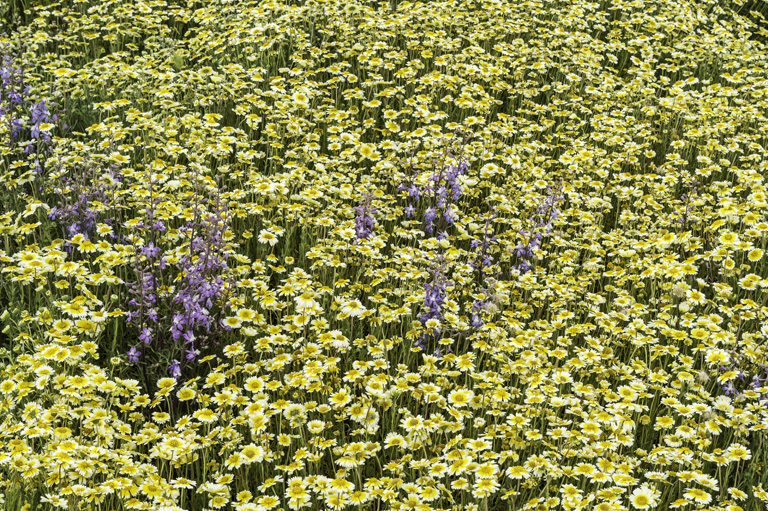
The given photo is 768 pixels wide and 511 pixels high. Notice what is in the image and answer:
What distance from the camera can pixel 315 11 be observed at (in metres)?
6.95

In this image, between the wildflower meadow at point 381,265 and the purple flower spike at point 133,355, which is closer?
the wildflower meadow at point 381,265

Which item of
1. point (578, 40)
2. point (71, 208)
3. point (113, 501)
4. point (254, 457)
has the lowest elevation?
point (113, 501)

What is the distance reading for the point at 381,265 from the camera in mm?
4723

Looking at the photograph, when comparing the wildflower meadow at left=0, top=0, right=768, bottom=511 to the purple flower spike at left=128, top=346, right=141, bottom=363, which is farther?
the purple flower spike at left=128, top=346, right=141, bottom=363

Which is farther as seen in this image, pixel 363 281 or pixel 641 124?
pixel 641 124

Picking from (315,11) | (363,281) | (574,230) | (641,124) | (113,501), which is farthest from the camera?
(315,11)

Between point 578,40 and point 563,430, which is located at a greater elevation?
point 578,40

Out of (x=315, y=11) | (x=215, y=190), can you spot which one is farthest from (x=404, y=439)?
(x=315, y=11)

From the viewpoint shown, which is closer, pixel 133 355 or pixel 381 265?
pixel 133 355

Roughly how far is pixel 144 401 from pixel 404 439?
1216mm

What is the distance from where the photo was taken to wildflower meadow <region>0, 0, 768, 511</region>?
3227 millimetres

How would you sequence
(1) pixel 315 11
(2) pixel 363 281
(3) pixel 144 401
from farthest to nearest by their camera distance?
(1) pixel 315 11, (2) pixel 363 281, (3) pixel 144 401

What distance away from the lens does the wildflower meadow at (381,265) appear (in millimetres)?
3227

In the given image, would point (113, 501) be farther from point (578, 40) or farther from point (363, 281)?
point (578, 40)
